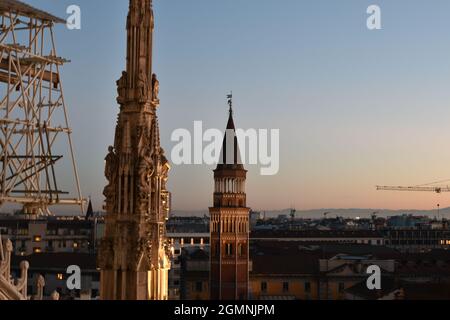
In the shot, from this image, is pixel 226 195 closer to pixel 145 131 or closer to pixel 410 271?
pixel 410 271

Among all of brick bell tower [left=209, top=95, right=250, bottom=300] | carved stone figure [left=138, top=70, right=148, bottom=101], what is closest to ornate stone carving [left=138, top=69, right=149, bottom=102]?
carved stone figure [left=138, top=70, right=148, bottom=101]

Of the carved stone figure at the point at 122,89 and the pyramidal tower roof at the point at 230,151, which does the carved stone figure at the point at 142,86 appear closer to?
the carved stone figure at the point at 122,89

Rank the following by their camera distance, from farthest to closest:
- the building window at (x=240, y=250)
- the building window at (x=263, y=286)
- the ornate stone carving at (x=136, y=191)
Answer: the building window at (x=263, y=286) < the building window at (x=240, y=250) < the ornate stone carving at (x=136, y=191)

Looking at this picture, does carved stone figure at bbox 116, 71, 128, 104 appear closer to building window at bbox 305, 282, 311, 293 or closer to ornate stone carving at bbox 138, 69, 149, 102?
ornate stone carving at bbox 138, 69, 149, 102

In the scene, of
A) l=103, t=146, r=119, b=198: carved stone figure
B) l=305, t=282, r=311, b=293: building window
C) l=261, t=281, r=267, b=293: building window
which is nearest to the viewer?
l=103, t=146, r=119, b=198: carved stone figure

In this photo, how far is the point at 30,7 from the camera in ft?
36.4

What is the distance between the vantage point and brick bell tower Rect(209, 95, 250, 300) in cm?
6056

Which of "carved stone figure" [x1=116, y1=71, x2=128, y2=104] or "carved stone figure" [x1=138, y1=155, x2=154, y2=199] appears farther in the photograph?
"carved stone figure" [x1=116, y1=71, x2=128, y2=104]

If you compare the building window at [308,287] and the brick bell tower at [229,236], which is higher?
the brick bell tower at [229,236]

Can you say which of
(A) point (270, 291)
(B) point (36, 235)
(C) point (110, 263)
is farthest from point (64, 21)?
(B) point (36, 235)

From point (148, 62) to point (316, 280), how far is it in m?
59.4

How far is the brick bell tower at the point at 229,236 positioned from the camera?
60.6 metres

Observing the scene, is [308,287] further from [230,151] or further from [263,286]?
[230,151]

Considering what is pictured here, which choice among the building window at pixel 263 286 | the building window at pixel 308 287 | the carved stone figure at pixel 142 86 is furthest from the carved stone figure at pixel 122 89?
the building window at pixel 308 287
